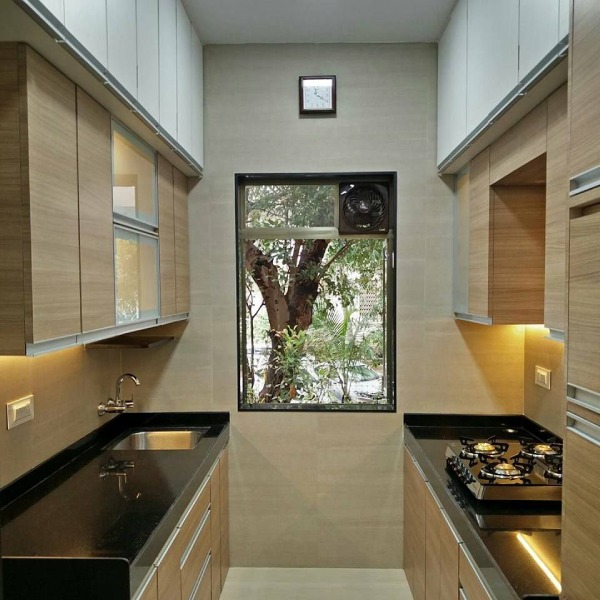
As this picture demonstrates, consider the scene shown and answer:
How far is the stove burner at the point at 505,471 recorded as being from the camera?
1.88m

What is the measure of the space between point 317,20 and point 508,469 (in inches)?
90.4

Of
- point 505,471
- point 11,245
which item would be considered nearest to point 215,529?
point 505,471

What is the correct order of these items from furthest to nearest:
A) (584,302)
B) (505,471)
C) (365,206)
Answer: (365,206), (505,471), (584,302)

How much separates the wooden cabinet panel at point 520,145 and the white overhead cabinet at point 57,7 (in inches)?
59.3

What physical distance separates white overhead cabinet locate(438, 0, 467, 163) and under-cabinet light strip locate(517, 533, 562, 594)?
5.52ft

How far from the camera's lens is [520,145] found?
199cm

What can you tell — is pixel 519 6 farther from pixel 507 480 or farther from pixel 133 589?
pixel 133 589

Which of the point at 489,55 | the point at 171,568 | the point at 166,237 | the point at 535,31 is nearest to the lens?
the point at 535,31

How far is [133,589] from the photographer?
4.49 ft

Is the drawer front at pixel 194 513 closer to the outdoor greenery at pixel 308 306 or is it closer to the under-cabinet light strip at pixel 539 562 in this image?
the outdoor greenery at pixel 308 306

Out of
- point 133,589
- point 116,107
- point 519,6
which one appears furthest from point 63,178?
point 519,6

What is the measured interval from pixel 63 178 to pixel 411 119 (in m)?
2.05

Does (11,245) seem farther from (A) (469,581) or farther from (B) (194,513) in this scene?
(A) (469,581)

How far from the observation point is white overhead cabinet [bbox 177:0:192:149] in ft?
7.95
